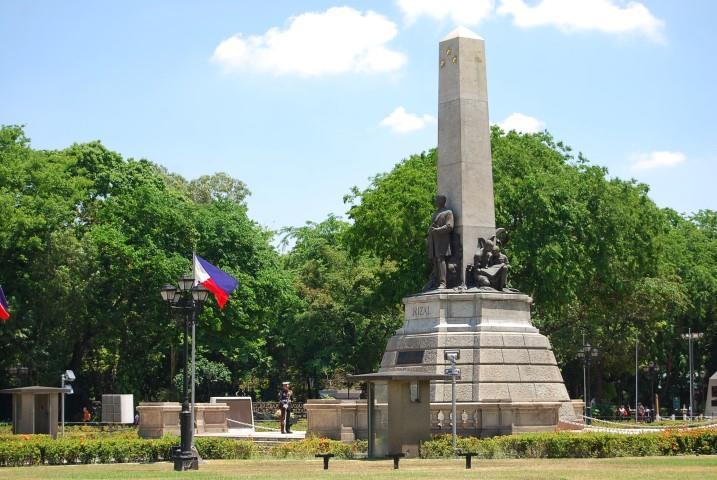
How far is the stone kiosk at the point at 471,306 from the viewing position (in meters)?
33.9

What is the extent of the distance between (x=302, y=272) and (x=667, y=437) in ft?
149

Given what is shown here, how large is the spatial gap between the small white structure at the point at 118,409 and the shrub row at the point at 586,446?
23.3 metres

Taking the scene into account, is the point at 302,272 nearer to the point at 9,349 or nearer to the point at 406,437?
the point at 9,349

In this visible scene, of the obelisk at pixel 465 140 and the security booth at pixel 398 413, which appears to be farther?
the obelisk at pixel 465 140

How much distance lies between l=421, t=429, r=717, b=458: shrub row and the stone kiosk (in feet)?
12.6

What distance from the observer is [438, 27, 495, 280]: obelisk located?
36.2m

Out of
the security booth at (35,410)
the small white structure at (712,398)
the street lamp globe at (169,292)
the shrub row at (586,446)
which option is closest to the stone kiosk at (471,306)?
the shrub row at (586,446)

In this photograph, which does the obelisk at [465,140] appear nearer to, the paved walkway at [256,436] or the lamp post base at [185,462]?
the paved walkway at [256,436]

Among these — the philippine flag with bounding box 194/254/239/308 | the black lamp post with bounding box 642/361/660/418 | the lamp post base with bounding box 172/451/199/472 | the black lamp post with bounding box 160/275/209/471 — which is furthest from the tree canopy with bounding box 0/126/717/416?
the lamp post base with bounding box 172/451/199/472

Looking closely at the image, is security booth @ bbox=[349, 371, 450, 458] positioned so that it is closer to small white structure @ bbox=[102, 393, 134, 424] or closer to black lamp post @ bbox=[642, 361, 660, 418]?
small white structure @ bbox=[102, 393, 134, 424]

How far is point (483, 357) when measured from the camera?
113ft

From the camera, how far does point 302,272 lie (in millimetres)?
73250

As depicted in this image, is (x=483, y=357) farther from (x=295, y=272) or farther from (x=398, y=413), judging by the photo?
(x=295, y=272)

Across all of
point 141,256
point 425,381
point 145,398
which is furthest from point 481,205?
point 145,398
